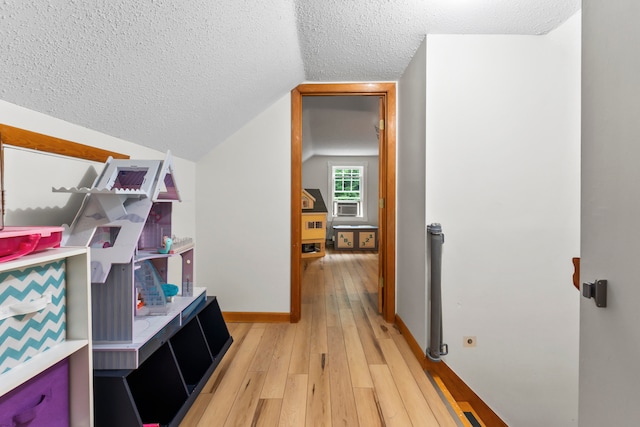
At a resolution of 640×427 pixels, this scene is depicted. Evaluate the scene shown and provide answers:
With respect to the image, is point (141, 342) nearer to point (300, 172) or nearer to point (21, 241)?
point (21, 241)

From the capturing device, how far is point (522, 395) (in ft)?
6.01

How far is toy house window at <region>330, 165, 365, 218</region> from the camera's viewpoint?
6.86 meters

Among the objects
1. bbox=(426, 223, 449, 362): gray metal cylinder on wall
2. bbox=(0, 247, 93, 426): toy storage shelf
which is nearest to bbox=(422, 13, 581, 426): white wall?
bbox=(426, 223, 449, 362): gray metal cylinder on wall

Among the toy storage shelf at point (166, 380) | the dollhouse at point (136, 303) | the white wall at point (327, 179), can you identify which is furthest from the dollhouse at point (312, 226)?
the dollhouse at point (136, 303)

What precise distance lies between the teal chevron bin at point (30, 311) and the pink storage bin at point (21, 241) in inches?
1.9

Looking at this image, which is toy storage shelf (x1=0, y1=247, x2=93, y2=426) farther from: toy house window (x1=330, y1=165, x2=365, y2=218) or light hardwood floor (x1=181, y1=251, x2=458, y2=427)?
toy house window (x1=330, y1=165, x2=365, y2=218)

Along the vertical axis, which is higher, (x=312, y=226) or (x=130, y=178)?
(x=130, y=178)

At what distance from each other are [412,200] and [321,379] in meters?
1.27

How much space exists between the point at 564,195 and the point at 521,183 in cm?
27

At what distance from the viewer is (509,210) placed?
1.81 meters

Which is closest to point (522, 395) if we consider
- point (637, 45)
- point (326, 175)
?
point (637, 45)

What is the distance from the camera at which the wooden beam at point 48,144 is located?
0.93 metres

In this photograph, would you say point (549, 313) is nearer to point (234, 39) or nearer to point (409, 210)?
point (409, 210)

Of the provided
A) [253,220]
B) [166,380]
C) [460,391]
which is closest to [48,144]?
[166,380]
